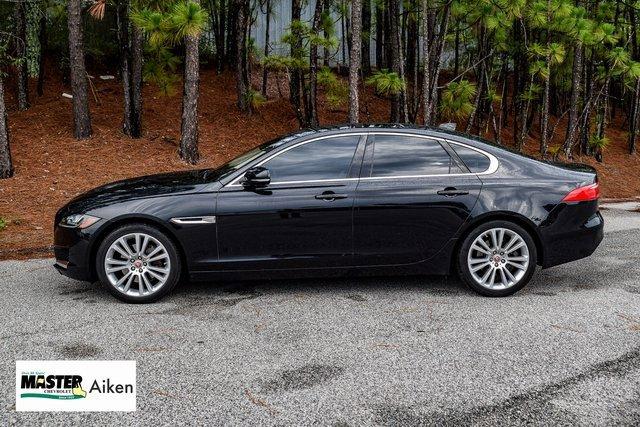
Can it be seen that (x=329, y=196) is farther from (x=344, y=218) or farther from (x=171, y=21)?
(x=171, y=21)

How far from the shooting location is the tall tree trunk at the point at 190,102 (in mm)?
11164

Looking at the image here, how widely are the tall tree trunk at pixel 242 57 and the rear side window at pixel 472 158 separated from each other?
1053 centimetres

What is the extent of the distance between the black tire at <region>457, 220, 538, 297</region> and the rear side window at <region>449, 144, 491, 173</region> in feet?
1.69

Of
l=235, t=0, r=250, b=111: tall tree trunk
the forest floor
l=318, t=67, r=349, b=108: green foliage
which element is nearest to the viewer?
the forest floor

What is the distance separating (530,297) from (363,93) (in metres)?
14.2

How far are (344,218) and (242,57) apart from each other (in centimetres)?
1116

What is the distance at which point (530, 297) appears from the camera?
5047mm

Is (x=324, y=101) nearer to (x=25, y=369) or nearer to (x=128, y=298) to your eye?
(x=128, y=298)

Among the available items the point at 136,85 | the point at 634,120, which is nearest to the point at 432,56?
the point at 136,85

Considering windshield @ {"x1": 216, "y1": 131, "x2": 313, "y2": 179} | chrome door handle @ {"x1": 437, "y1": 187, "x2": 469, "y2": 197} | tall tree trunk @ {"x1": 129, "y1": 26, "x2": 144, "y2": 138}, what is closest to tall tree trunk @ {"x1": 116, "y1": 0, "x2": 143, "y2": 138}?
tall tree trunk @ {"x1": 129, "y1": 26, "x2": 144, "y2": 138}

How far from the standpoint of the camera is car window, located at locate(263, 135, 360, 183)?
198 inches

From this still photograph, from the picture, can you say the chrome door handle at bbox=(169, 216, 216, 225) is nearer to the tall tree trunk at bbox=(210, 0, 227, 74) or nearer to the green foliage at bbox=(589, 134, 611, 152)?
the tall tree trunk at bbox=(210, 0, 227, 74)

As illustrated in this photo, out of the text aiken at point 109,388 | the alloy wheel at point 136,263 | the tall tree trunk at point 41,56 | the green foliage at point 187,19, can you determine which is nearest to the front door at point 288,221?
the alloy wheel at point 136,263

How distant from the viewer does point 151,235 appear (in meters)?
4.84
